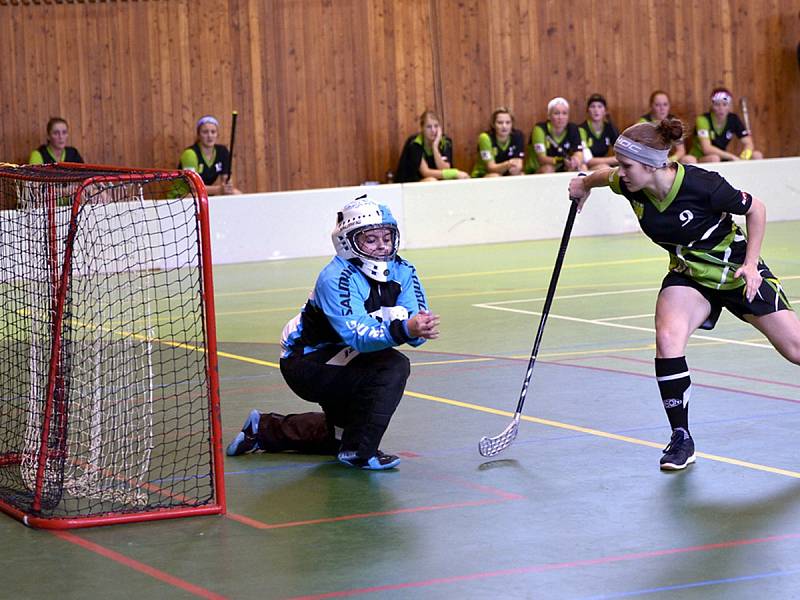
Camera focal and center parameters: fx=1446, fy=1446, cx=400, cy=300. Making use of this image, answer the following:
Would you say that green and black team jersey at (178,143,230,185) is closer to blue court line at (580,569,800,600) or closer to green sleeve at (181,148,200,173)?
green sleeve at (181,148,200,173)

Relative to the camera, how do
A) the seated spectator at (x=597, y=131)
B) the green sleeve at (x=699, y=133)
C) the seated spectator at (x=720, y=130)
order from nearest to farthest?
the seated spectator at (x=597, y=131) → the seated spectator at (x=720, y=130) → the green sleeve at (x=699, y=133)

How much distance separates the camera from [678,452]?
227 inches

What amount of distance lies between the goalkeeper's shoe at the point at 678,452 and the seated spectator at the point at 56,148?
11.9 metres

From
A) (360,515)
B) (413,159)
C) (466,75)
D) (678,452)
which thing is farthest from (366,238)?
(466,75)

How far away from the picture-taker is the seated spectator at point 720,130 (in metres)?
19.3

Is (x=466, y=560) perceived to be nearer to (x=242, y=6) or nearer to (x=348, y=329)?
(x=348, y=329)

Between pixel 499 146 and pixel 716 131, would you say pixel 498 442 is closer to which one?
pixel 499 146

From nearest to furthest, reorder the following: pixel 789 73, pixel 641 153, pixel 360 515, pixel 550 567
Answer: pixel 550 567 → pixel 360 515 → pixel 641 153 → pixel 789 73

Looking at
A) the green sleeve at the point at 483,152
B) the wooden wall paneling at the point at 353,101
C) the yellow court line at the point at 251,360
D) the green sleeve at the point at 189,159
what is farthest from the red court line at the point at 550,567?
the wooden wall paneling at the point at 353,101

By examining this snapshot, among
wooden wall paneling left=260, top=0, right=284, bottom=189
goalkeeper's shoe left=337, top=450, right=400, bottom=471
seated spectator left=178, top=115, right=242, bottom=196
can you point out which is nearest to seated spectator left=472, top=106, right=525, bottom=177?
wooden wall paneling left=260, top=0, right=284, bottom=189

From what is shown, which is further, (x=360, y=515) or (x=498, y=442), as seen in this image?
(x=498, y=442)

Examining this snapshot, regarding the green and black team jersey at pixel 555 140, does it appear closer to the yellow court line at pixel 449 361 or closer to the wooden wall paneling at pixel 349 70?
the wooden wall paneling at pixel 349 70

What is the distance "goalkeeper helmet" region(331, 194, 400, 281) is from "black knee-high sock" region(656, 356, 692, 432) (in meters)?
1.19

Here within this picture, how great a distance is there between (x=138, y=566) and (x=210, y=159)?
12.8 metres
